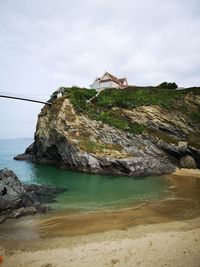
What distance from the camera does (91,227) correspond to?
18484 mm

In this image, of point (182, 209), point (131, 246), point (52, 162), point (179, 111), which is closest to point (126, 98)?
point (179, 111)

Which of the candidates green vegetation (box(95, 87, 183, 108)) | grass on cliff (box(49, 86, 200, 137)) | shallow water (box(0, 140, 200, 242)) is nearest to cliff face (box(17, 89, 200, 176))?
grass on cliff (box(49, 86, 200, 137))

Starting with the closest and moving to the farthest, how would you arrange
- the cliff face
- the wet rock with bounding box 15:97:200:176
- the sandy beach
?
the sandy beach → the wet rock with bounding box 15:97:200:176 → the cliff face

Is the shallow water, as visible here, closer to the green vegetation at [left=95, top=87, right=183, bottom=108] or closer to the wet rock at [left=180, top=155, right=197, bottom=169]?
the wet rock at [left=180, top=155, right=197, bottom=169]

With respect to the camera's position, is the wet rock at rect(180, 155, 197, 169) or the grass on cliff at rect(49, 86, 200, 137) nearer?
the wet rock at rect(180, 155, 197, 169)

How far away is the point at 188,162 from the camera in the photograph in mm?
44844

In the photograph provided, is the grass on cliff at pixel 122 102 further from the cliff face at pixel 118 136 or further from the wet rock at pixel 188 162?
the wet rock at pixel 188 162

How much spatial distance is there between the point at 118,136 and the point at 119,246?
33.9 metres

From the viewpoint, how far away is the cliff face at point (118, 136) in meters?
43.1

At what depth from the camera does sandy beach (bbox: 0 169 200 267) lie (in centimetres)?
1283

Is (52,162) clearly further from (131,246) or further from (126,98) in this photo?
(131,246)

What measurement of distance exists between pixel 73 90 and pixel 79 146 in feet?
54.8

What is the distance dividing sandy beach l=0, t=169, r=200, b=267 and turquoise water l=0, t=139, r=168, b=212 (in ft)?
15.7

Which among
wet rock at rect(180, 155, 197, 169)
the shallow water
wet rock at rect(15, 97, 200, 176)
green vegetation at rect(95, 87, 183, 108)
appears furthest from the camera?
green vegetation at rect(95, 87, 183, 108)
